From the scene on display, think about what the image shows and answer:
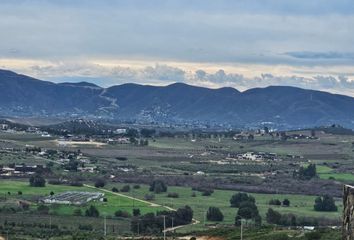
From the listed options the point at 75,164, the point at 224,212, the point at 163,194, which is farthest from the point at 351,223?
the point at 75,164

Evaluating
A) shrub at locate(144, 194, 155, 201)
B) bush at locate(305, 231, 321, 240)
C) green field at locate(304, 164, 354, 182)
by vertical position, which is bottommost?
shrub at locate(144, 194, 155, 201)

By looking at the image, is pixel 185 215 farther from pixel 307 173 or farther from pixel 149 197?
pixel 307 173

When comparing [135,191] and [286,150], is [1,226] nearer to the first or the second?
[135,191]

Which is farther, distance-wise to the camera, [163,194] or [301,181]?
[301,181]

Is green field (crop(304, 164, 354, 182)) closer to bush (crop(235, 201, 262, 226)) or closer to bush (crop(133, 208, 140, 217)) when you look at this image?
bush (crop(235, 201, 262, 226))

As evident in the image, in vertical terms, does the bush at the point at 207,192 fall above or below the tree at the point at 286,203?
above

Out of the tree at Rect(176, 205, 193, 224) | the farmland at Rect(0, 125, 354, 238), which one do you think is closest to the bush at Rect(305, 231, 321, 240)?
the farmland at Rect(0, 125, 354, 238)

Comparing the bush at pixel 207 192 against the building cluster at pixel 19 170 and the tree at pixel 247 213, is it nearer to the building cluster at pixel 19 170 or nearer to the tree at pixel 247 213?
the tree at pixel 247 213

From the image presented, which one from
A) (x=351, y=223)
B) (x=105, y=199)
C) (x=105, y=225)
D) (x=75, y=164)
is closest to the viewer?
(x=351, y=223)

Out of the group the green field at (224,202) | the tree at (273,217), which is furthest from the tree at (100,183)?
the tree at (273,217)

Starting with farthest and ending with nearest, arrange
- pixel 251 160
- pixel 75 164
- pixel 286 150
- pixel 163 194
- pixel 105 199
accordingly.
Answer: pixel 286 150, pixel 251 160, pixel 75 164, pixel 163 194, pixel 105 199

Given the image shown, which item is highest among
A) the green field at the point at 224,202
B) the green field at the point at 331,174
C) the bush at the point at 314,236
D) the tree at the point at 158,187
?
the bush at the point at 314,236
